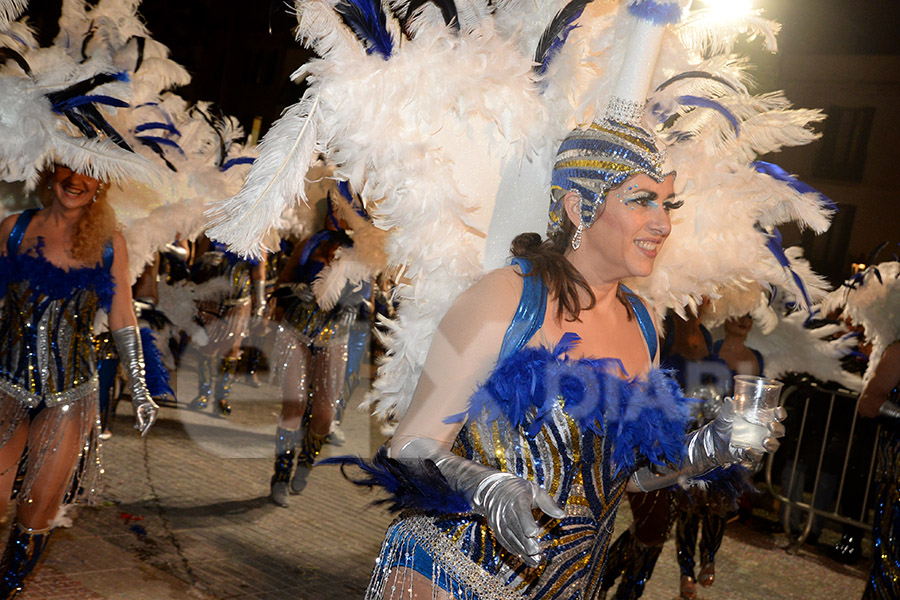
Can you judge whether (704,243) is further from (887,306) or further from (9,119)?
(887,306)

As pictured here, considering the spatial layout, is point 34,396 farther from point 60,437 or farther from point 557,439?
point 557,439

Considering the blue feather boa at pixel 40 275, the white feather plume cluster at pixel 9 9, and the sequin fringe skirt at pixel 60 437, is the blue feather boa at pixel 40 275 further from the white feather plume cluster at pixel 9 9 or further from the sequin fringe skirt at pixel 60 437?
the white feather plume cluster at pixel 9 9

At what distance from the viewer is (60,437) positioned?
3.68m

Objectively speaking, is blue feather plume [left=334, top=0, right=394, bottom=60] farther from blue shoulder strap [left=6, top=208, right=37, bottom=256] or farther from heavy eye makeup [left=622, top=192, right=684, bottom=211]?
blue shoulder strap [left=6, top=208, right=37, bottom=256]

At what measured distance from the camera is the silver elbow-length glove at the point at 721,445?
206 centimetres

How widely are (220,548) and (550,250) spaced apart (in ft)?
11.4

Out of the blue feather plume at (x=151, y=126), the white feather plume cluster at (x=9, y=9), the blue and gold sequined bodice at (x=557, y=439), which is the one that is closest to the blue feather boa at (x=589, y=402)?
the blue and gold sequined bodice at (x=557, y=439)

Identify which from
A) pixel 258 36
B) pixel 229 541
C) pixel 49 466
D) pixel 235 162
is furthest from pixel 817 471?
pixel 258 36

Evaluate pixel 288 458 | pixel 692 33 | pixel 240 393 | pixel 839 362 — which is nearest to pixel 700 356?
pixel 839 362

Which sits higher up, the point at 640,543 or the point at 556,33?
the point at 556,33

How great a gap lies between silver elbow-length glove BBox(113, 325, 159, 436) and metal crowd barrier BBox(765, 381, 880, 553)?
5.28 metres

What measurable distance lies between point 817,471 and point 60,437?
6.08 metres

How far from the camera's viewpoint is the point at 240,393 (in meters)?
10.2

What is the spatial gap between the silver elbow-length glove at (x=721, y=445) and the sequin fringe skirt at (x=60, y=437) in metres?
2.56
